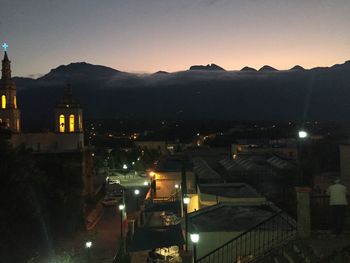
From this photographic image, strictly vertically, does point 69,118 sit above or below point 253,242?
above

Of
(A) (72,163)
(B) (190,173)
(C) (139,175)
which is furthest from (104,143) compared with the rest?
(B) (190,173)

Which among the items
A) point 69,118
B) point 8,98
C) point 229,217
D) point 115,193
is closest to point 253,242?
point 229,217

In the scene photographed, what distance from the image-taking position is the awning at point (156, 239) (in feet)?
54.7

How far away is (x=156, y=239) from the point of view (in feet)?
55.8

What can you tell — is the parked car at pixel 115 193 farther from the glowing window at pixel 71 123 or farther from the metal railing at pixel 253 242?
the metal railing at pixel 253 242

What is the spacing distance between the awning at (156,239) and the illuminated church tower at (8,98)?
125 ft

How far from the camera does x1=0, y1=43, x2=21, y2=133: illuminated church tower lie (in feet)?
171

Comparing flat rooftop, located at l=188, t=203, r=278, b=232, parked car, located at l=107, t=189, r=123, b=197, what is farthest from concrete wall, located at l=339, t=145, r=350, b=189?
parked car, located at l=107, t=189, r=123, b=197

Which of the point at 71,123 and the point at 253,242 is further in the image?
the point at 71,123

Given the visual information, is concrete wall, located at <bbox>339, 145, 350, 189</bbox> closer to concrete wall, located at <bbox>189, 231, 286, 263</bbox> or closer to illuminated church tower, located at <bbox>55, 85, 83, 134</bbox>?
concrete wall, located at <bbox>189, 231, 286, 263</bbox>

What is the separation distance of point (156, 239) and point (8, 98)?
1611 inches

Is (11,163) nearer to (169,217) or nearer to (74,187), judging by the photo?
(169,217)

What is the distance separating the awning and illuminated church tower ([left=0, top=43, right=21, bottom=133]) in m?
38.0

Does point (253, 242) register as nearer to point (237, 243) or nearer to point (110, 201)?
point (237, 243)
